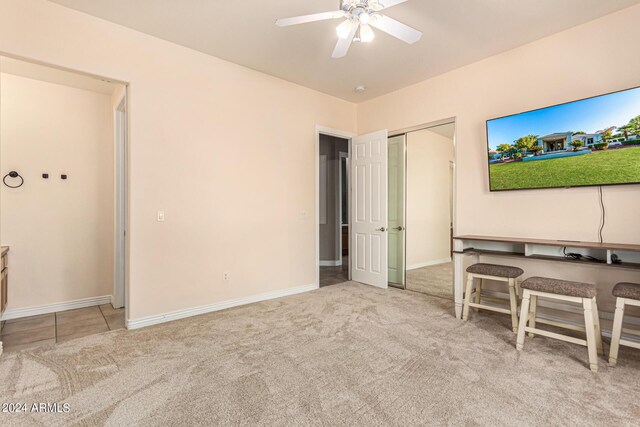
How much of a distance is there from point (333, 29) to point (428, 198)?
13.6 feet

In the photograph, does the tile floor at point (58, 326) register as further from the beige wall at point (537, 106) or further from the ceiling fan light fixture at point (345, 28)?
the beige wall at point (537, 106)

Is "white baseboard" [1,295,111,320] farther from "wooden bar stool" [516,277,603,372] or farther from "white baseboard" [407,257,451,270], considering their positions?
"white baseboard" [407,257,451,270]

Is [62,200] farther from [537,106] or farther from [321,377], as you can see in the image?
[537,106]

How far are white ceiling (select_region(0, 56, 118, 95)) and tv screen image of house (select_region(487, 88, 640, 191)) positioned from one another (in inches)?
167

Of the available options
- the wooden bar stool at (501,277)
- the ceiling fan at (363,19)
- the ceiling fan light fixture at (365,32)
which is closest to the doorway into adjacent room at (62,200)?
the ceiling fan at (363,19)

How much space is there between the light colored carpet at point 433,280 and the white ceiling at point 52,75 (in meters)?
4.66

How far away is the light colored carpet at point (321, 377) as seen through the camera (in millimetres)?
1685

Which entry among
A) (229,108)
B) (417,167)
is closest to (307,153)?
(229,108)

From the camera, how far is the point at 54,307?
11.5 feet

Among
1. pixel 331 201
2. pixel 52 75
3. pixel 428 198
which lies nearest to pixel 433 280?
pixel 428 198

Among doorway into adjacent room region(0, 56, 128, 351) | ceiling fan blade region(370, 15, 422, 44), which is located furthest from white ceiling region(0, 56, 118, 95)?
ceiling fan blade region(370, 15, 422, 44)

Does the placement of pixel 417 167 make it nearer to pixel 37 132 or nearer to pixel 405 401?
pixel 405 401

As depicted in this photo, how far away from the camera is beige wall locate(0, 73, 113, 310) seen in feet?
10.9

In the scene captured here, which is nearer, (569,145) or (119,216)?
(569,145)
